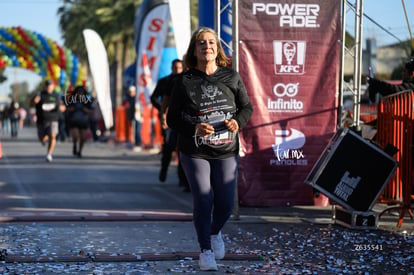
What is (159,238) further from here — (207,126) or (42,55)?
(42,55)

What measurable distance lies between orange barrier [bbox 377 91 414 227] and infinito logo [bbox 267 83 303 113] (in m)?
1.10

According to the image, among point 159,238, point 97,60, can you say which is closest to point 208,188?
point 159,238

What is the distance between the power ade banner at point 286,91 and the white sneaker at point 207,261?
10.3 ft

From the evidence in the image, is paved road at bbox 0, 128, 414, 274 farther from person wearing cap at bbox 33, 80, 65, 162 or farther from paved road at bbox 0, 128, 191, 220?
person wearing cap at bbox 33, 80, 65, 162

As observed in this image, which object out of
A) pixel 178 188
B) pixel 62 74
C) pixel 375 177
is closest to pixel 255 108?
pixel 375 177

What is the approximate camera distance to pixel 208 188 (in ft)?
20.6

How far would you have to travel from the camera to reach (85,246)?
731cm

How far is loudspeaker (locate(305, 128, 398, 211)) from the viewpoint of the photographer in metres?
8.50

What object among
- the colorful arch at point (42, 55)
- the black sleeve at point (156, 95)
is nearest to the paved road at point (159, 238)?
the black sleeve at point (156, 95)

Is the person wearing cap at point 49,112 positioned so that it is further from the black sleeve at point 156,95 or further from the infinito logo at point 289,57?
the infinito logo at point 289,57

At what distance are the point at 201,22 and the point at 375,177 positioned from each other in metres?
7.42

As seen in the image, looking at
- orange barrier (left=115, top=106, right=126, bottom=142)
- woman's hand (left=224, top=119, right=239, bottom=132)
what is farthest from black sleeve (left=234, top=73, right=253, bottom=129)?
orange barrier (left=115, top=106, right=126, bottom=142)

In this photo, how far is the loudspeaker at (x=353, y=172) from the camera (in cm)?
850

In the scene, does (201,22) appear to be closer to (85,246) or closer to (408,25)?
(408,25)
